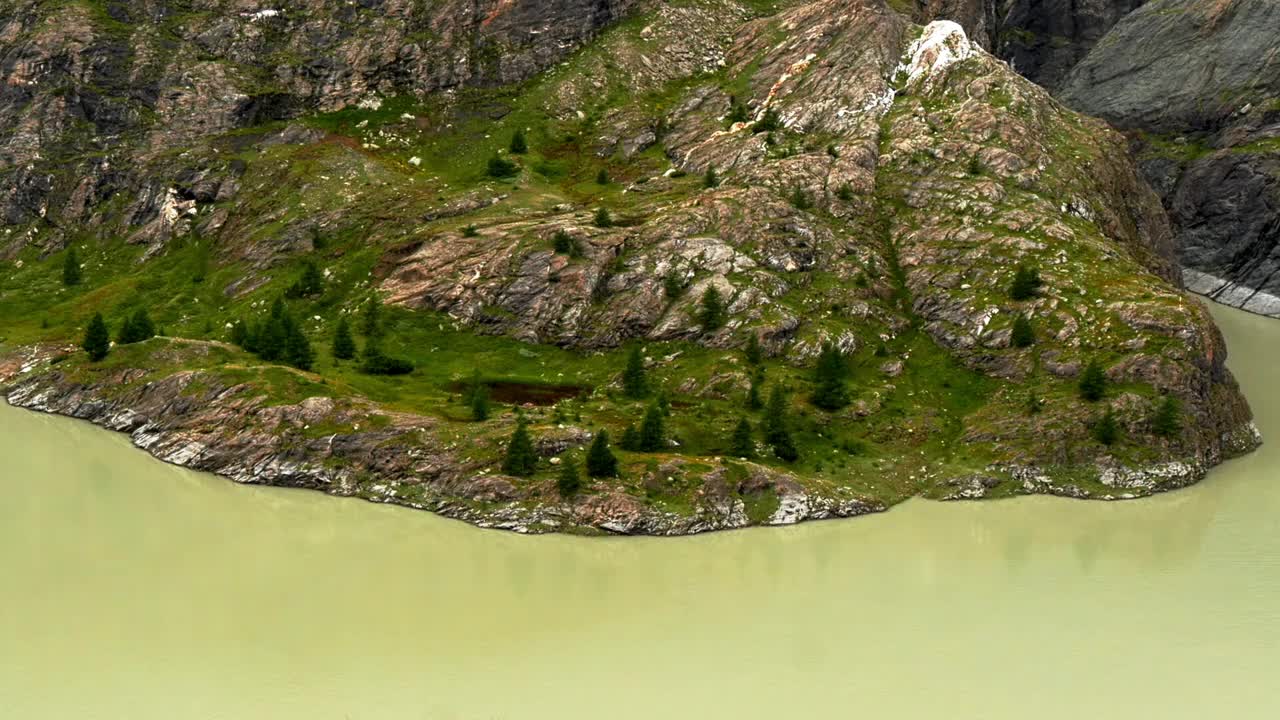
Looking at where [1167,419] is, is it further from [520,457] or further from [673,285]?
[520,457]

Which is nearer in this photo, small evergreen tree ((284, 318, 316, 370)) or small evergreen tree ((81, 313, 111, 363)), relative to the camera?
small evergreen tree ((284, 318, 316, 370))

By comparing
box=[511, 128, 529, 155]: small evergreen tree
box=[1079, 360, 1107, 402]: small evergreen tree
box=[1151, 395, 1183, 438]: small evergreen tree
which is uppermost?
box=[511, 128, 529, 155]: small evergreen tree

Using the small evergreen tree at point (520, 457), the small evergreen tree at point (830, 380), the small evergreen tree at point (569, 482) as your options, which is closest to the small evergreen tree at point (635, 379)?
the small evergreen tree at point (830, 380)

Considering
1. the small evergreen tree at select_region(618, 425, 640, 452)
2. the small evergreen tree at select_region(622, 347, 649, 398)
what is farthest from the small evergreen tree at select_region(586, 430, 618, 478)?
the small evergreen tree at select_region(622, 347, 649, 398)

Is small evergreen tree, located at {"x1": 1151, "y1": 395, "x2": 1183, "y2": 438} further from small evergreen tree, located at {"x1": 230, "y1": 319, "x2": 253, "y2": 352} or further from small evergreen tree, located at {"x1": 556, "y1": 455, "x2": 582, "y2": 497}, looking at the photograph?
small evergreen tree, located at {"x1": 230, "y1": 319, "x2": 253, "y2": 352}

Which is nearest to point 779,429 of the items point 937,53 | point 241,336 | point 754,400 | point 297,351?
point 754,400

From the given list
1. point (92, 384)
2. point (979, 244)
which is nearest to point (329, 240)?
point (92, 384)
